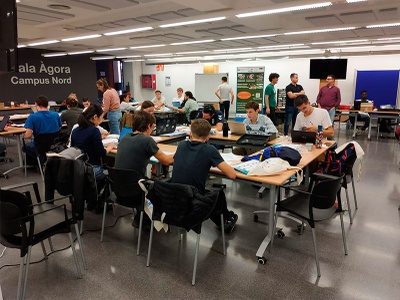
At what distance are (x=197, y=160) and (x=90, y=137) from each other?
138cm

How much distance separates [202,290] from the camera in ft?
7.39

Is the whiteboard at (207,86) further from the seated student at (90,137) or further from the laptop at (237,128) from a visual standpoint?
the seated student at (90,137)

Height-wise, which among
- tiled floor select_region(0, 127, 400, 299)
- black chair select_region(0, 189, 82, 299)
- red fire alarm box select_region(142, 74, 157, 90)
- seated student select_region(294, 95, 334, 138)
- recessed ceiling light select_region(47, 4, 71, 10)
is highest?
recessed ceiling light select_region(47, 4, 71, 10)

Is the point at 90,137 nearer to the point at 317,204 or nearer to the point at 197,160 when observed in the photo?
the point at 197,160

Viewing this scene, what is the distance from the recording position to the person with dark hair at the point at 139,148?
277 centimetres

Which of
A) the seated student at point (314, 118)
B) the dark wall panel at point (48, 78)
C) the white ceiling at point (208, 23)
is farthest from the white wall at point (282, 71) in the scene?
the seated student at point (314, 118)

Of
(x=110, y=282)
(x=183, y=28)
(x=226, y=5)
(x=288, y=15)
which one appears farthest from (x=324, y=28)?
(x=110, y=282)

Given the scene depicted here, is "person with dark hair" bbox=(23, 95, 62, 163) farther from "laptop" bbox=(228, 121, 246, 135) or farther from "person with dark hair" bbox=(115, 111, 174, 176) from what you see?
"laptop" bbox=(228, 121, 246, 135)

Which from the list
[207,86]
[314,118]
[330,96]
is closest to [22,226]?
[314,118]

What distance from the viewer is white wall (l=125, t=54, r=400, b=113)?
11180mm

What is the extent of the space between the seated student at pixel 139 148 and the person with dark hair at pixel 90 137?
1.59 feet

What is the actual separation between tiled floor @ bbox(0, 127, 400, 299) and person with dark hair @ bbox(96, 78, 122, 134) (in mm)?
3141

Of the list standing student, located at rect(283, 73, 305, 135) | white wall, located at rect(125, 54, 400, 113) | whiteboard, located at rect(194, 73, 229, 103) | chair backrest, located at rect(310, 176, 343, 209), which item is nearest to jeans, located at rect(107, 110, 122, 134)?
standing student, located at rect(283, 73, 305, 135)

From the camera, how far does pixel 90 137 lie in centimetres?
316
